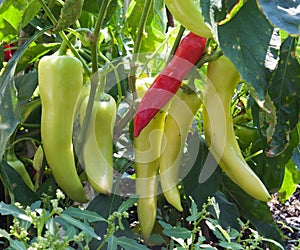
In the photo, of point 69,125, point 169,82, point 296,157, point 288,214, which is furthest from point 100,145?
point 288,214

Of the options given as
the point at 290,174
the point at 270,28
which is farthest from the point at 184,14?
the point at 290,174

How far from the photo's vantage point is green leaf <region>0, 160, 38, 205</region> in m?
1.12

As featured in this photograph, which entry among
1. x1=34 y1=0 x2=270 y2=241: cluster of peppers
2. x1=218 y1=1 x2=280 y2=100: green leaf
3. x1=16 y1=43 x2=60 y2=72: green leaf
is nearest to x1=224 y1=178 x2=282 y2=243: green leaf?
x1=34 y1=0 x2=270 y2=241: cluster of peppers

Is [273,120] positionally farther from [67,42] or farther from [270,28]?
[67,42]

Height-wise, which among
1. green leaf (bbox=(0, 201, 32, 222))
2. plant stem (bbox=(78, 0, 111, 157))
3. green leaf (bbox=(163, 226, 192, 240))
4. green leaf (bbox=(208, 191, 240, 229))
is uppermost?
plant stem (bbox=(78, 0, 111, 157))

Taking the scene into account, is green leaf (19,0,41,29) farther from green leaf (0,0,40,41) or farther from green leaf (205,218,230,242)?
green leaf (205,218,230,242)

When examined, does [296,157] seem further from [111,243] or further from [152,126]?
[111,243]

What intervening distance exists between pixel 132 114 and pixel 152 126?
0.10 metres

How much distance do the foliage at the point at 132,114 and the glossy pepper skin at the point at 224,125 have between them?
34 mm

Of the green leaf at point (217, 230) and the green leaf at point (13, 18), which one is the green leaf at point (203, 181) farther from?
the green leaf at point (13, 18)

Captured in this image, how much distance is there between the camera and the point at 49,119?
100 cm

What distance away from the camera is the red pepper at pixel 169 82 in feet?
3.17

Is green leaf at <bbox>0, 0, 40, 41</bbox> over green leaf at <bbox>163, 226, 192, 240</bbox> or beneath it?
over

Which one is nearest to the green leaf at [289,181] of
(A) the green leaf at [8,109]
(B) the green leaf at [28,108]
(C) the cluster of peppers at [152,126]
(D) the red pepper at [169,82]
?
(C) the cluster of peppers at [152,126]
